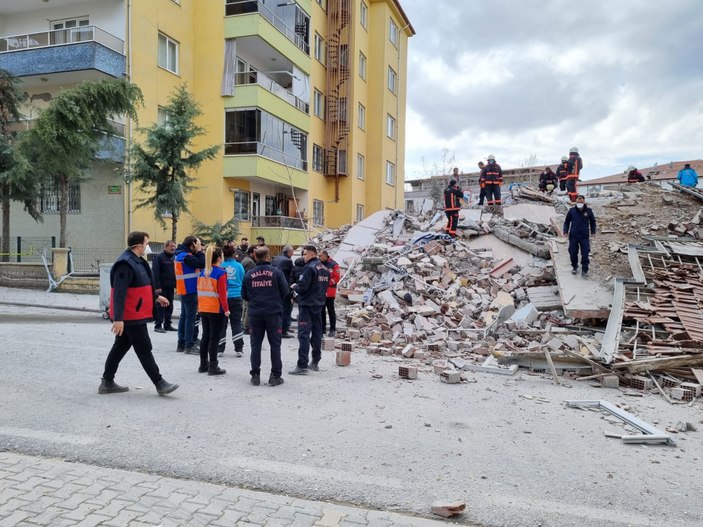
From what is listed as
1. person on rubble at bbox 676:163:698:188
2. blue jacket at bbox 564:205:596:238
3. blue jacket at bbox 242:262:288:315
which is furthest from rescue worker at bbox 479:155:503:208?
blue jacket at bbox 242:262:288:315

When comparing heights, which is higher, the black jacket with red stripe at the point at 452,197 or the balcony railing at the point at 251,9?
the balcony railing at the point at 251,9

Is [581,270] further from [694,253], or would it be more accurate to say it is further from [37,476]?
[37,476]

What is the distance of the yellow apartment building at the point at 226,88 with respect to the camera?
63.5ft

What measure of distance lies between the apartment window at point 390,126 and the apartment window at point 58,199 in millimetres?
22355

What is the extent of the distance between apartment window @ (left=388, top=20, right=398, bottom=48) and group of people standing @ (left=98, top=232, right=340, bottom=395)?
1271 inches

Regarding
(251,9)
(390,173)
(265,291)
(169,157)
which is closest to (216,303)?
(265,291)

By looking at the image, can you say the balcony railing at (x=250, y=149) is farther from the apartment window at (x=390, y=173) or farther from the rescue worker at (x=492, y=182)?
the apartment window at (x=390, y=173)

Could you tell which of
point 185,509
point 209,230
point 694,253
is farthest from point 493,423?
point 209,230

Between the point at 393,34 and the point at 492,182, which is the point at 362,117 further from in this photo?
the point at 492,182

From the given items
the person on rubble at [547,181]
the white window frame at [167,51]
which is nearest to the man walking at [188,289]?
the white window frame at [167,51]

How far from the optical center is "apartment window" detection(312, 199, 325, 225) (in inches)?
1190

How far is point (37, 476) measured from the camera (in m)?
3.71

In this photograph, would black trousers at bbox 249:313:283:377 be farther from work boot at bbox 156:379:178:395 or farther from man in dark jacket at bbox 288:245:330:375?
work boot at bbox 156:379:178:395

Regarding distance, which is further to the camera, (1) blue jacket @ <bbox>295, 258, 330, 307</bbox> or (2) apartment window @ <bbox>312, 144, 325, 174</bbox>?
(2) apartment window @ <bbox>312, 144, 325, 174</bbox>
